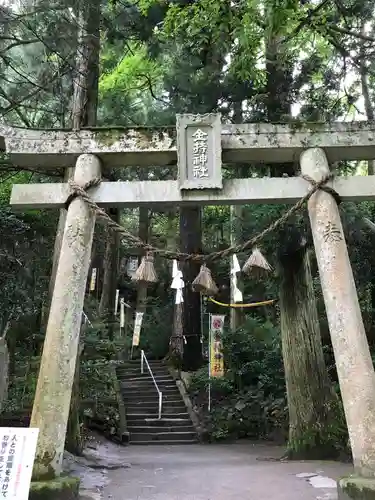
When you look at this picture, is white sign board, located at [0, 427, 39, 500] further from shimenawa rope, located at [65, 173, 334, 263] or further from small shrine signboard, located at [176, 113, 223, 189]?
small shrine signboard, located at [176, 113, 223, 189]

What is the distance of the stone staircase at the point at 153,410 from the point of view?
12250mm

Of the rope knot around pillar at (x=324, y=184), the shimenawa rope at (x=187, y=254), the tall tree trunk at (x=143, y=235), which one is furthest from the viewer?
the tall tree trunk at (x=143, y=235)

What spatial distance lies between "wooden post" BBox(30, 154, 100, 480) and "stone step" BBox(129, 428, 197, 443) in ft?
27.2

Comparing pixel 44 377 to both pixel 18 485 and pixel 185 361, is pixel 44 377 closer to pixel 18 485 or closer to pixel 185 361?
pixel 18 485

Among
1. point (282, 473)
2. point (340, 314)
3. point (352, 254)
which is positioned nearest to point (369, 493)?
point (340, 314)

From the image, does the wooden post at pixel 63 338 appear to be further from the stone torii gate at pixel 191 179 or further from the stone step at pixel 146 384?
the stone step at pixel 146 384

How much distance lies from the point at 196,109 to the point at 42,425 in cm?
588

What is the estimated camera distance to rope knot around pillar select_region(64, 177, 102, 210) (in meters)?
5.09

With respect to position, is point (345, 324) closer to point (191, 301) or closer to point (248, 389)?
point (248, 389)

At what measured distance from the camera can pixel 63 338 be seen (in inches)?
182

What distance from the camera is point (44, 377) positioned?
4.49 metres

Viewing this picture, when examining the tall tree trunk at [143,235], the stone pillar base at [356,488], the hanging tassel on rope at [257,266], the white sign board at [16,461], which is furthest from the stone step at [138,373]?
the white sign board at [16,461]

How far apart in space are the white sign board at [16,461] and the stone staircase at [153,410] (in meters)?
8.59

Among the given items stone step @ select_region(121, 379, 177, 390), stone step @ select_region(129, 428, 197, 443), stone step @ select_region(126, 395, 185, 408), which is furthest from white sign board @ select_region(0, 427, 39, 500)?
stone step @ select_region(121, 379, 177, 390)
